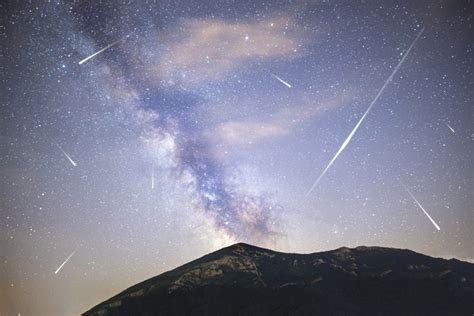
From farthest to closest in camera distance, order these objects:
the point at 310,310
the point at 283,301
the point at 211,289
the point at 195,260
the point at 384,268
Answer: the point at 195,260
the point at 384,268
the point at 211,289
the point at 283,301
the point at 310,310

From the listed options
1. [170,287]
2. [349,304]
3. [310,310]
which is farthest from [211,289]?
[349,304]

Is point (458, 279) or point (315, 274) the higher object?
point (315, 274)

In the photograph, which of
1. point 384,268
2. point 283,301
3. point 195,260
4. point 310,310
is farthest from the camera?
point 195,260

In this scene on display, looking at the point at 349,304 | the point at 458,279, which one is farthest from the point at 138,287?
the point at 458,279

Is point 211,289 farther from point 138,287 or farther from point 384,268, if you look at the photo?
point 384,268

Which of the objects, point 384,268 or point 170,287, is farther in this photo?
point 384,268

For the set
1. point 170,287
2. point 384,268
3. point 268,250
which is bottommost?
point 384,268
